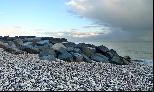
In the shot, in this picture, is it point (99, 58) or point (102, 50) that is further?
point (102, 50)

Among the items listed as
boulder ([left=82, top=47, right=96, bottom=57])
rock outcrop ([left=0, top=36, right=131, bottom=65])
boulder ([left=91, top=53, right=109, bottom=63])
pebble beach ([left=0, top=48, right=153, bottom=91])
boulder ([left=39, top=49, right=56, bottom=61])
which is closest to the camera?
pebble beach ([left=0, top=48, right=153, bottom=91])

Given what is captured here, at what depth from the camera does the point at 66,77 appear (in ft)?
61.5

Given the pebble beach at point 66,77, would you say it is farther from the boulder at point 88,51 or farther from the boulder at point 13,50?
the boulder at point 88,51

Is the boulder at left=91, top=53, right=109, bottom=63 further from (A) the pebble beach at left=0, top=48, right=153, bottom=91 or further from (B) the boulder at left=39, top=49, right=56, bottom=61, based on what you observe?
(B) the boulder at left=39, top=49, right=56, bottom=61

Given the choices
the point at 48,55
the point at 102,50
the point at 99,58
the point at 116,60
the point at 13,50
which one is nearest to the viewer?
the point at 48,55

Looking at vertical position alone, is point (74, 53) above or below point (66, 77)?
above

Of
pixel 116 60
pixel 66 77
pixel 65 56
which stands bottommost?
pixel 66 77

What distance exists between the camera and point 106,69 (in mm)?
22484

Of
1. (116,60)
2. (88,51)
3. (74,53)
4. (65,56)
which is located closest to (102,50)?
(88,51)

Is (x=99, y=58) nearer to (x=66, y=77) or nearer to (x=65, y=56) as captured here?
(x=65, y=56)

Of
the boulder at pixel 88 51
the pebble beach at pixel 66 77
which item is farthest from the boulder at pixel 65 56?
the boulder at pixel 88 51

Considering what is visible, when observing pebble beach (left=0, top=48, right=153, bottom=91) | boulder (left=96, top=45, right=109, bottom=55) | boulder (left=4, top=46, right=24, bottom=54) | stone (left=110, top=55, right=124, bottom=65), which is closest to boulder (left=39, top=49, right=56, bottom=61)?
pebble beach (left=0, top=48, right=153, bottom=91)

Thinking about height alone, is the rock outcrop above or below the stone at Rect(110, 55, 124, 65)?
above

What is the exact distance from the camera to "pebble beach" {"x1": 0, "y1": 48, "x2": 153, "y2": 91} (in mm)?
16798
